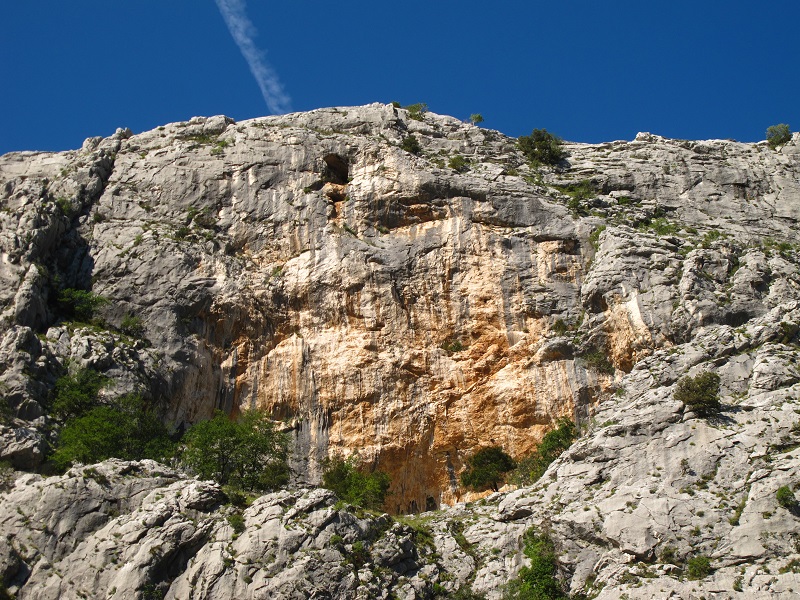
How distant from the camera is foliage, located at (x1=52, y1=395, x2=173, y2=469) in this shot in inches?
1559

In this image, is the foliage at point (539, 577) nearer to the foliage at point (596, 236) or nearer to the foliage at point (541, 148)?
the foliage at point (596, 236)

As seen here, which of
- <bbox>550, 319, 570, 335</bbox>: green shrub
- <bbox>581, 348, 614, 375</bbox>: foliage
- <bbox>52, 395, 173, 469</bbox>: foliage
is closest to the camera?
<bbox>52, 395, 173, 469</bbox>: foliage

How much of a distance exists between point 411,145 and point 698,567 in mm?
35389

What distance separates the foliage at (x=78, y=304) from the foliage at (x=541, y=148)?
30179 millimetres

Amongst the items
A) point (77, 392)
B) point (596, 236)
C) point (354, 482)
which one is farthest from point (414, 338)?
point (77, 392)

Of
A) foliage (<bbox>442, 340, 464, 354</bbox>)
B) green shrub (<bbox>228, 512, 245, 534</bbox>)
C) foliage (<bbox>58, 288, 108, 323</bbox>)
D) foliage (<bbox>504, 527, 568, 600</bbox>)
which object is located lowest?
foliage (<bbox>504, 527, 568, 600</bbox>)

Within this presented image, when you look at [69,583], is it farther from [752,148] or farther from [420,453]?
[752,148]

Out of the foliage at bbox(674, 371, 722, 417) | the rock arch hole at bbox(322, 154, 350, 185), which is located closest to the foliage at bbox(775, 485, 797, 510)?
the foliage at bbox(674, 371, 722, 417)

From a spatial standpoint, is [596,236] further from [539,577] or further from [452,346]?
[539,577]

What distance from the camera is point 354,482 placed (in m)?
42.8

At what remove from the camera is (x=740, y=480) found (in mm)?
33938

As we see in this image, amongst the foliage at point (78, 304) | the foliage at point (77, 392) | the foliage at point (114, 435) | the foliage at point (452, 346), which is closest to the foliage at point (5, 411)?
the foliage at point (77, 392)

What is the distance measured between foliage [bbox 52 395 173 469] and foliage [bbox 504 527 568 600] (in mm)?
18311

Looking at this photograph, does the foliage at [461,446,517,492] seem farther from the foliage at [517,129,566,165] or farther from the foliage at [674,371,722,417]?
the foliage at [517,129,566,165]
